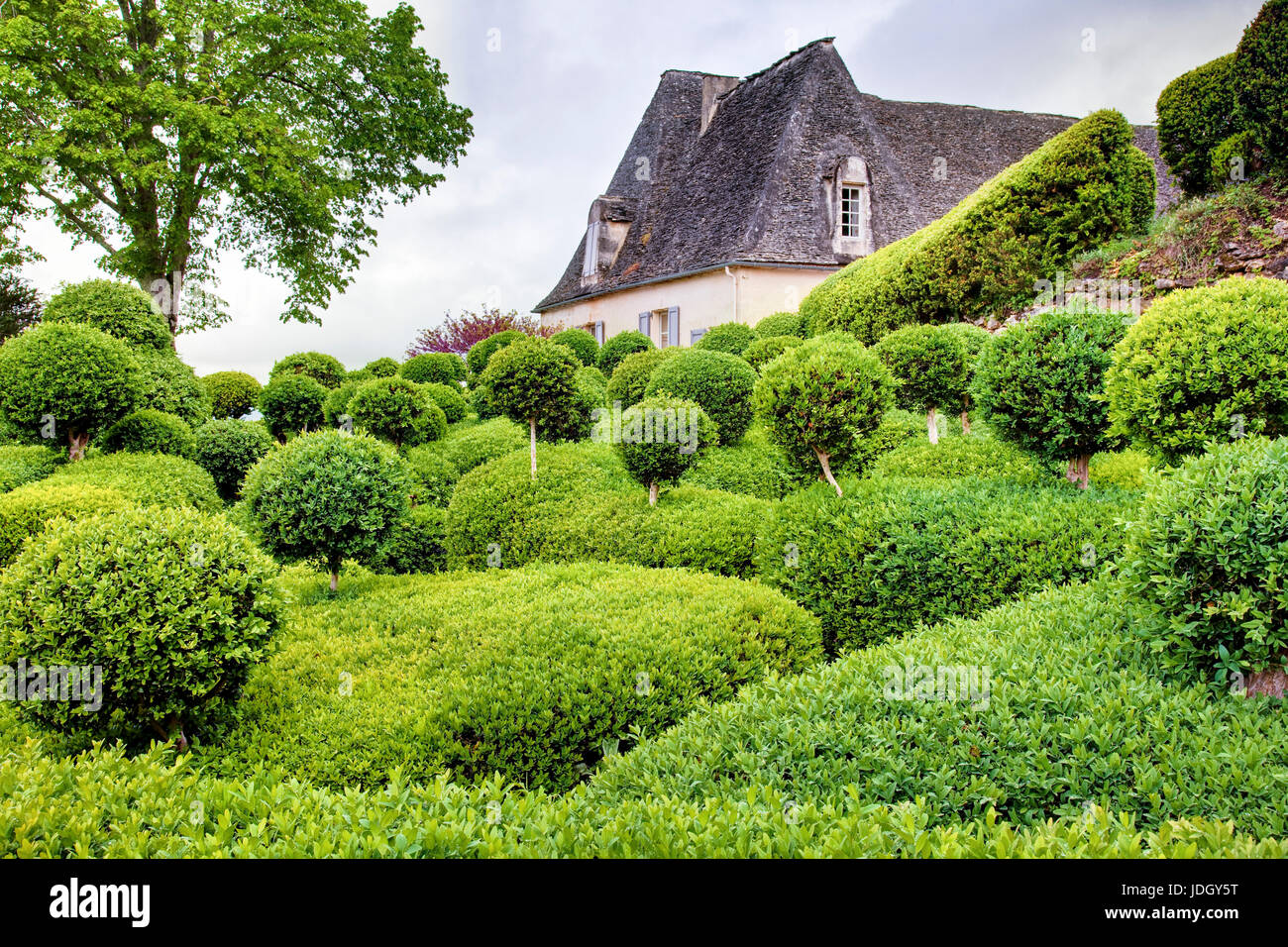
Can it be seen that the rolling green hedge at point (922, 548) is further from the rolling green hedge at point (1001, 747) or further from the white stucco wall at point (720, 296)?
the white stucco wall at point (720, 296)

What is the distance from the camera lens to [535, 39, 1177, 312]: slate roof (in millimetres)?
25594

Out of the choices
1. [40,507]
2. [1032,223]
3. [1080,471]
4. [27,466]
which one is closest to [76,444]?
[27,466]

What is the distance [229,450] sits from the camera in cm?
1544

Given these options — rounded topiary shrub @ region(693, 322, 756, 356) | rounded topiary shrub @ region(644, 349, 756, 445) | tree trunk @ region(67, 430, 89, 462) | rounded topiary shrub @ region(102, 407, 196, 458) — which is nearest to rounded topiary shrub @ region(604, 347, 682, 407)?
rounded topiary shrub @ region(644, 349, 756, 445)

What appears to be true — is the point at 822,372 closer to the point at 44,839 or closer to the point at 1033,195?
the point at 44,839

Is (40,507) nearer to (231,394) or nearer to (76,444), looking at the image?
(76,444)

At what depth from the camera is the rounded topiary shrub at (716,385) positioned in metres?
13.5

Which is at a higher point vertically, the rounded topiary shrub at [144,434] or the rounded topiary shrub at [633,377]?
the rounded topiary shrub at [633,377]

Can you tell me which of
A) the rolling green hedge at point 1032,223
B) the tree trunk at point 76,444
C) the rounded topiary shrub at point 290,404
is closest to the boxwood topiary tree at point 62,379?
the tree trunk at point 76,444

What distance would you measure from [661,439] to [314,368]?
16838 mm

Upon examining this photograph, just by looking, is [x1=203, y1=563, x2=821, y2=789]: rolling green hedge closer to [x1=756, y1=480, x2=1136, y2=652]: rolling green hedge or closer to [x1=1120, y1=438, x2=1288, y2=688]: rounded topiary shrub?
[x1=756, y1=480, x2=1136, y2=652]: rolling green hedge

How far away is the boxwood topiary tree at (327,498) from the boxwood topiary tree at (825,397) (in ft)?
13.6

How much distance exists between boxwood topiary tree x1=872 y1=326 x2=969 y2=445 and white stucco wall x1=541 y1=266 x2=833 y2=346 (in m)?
13.8

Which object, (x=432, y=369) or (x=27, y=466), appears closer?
(x=27, y=466)
